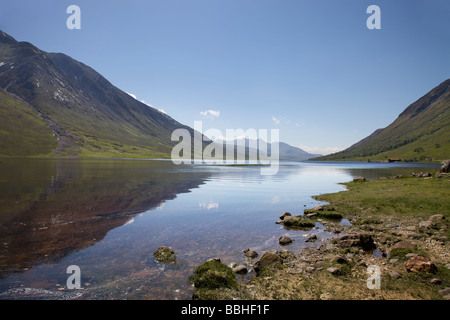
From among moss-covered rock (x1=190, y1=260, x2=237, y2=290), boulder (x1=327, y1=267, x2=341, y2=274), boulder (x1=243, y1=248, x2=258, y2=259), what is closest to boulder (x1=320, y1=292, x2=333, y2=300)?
boulder (x1=327, y1=267, x2=341, y2=274)

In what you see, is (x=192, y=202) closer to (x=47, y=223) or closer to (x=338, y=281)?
(x=47, y=223)

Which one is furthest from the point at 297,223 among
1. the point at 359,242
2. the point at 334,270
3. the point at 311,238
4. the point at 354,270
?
the point at 334,270

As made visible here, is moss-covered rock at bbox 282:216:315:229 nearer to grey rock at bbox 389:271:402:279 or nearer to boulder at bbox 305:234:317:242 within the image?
boulder at bbox 305:234:317:242

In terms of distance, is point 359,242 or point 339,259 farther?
point 359,242

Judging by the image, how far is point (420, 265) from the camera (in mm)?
14227

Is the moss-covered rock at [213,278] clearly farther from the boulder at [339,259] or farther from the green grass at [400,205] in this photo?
the green grass at [400,205]

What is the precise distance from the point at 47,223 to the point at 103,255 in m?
12.2

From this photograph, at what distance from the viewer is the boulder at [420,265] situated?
14055mm

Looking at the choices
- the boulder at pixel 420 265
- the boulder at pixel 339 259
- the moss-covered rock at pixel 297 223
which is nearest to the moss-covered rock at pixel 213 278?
the boulder at pixel 339 259

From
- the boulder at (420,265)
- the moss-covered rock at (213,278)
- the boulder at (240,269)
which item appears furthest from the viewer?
the boulder at (240,269)

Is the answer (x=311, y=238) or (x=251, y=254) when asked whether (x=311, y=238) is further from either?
(x=251, y=254)

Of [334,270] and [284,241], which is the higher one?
[334,270]
